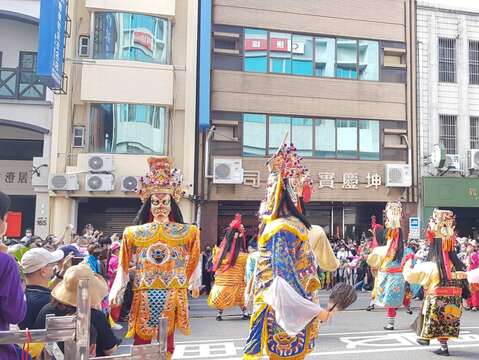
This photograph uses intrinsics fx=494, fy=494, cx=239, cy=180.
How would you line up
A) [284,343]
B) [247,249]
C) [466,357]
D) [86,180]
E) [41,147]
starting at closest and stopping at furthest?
[284,343] → [466,357] → [247,249] → [86,180] → [41,147]

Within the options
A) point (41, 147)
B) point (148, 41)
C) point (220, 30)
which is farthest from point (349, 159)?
point (41, 147)

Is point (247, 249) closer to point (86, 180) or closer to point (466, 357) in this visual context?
point (466, 357)

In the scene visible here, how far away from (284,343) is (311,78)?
15.4 metres

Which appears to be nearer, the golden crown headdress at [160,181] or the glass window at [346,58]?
the golden crown headdress at [160,181]

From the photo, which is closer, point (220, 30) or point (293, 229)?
point (293, 229)

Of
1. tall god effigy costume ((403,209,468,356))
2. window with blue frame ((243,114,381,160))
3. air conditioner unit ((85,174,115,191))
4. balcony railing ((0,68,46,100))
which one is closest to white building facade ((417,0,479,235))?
window with blue frame ((243,114,381,160))

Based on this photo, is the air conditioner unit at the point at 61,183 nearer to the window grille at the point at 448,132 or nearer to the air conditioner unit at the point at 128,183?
the air conditioner unit at the point at 128,183

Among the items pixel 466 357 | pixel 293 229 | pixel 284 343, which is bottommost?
pixel 466 357

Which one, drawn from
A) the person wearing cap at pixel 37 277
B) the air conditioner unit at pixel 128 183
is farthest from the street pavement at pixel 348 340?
the air conditioner unit at pixel 128 183

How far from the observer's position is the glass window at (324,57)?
1861 centimetres

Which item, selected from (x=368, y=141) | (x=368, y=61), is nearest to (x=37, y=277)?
(x=368, y=141)

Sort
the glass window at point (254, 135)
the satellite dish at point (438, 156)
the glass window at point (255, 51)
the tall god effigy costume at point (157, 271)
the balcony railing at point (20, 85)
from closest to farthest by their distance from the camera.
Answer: the tall god effigy costume at point (157, 271) → the balcony railing at point (20, 85) → the glass window at point (254, 135) → the glass window at point (255, 51) → the satellite dish at point (438, 156)

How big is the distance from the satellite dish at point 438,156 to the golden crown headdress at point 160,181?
15136 millimetres

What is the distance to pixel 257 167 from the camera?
1755cm
